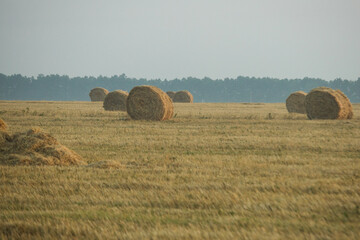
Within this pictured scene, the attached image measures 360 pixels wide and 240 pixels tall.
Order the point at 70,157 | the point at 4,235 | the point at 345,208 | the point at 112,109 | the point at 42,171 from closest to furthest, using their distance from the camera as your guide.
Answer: the point at 4,235, the point at 345,208, the point at 42,171, the point at 70,157, the point at 112,109

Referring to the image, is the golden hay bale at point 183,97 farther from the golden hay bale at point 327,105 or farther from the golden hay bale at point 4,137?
the golden hay bale at point 4,137

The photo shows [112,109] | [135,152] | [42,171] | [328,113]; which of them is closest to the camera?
[42,171]

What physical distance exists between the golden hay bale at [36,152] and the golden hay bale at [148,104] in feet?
47.5

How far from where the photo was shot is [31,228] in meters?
6.86

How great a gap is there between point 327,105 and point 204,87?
15066 cm

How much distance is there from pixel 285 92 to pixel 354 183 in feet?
549

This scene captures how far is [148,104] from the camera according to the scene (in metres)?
28.2

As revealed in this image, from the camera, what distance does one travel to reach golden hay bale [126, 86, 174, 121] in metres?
28.0

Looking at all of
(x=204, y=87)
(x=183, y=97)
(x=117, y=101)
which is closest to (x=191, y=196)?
(x=117, y=101)

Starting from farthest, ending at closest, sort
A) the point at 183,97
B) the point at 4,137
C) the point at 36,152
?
the point at 183,97 < the point at 4,137 < the point at 36,152

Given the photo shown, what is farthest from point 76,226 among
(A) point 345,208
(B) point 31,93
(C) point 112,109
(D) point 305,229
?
(B) point 31,93

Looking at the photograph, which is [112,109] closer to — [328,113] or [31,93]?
[328,113]

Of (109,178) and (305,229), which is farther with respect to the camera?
(109,178)

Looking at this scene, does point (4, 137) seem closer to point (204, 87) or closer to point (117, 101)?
point (117, 101)
